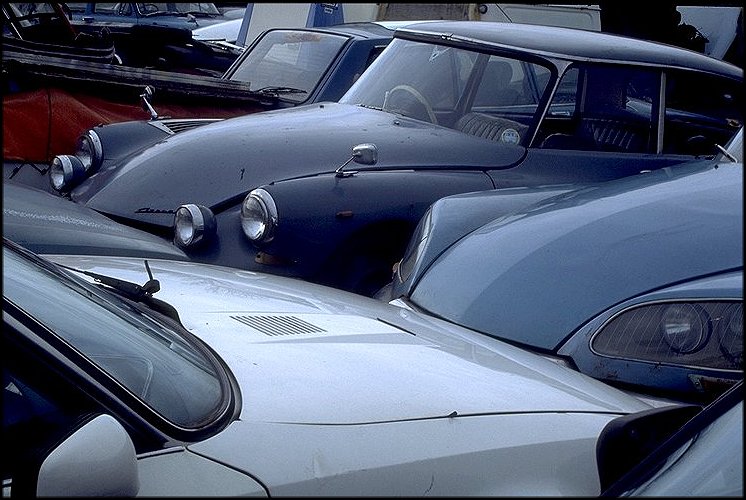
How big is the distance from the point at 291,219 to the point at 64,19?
5.07 m

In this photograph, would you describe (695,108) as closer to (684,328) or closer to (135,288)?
(684,328)

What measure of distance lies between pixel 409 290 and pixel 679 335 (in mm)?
1023

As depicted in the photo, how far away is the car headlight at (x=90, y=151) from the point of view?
576 cm

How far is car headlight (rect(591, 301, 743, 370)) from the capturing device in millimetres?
2963

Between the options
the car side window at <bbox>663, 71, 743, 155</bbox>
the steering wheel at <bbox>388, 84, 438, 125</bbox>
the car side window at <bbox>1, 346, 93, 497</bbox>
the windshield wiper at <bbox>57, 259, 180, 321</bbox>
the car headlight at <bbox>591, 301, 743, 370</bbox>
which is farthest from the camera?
the steering wheel at <bbox>388, 84, 438, 125</bbox>

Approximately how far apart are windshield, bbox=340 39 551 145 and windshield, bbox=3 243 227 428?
10.8 feet

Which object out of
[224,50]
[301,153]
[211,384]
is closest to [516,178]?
[301,153]

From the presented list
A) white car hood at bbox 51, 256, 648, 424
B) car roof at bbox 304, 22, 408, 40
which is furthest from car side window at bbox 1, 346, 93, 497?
car roof at bbox 304, 22, 408, 40

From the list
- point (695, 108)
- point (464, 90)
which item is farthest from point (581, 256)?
point (695, 108)

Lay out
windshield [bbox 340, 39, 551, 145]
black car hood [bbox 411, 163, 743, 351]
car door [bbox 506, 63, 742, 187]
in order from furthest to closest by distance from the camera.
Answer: windshield [bbox 340, 39, 551, 145] < car door [bbox 506, 63, 742, 187] < black car hood [bbox 411, 163, 743, 351]

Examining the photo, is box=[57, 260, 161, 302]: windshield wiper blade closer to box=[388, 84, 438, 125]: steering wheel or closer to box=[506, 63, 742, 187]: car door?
box=[506, 63, 742, 187]: car door

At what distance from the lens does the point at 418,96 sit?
569 cm

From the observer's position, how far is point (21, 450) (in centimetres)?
171

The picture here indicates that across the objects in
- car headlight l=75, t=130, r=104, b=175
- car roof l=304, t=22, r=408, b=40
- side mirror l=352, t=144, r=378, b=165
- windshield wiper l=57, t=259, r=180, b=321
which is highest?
car roof l=304, t=22, r=408, b=40
